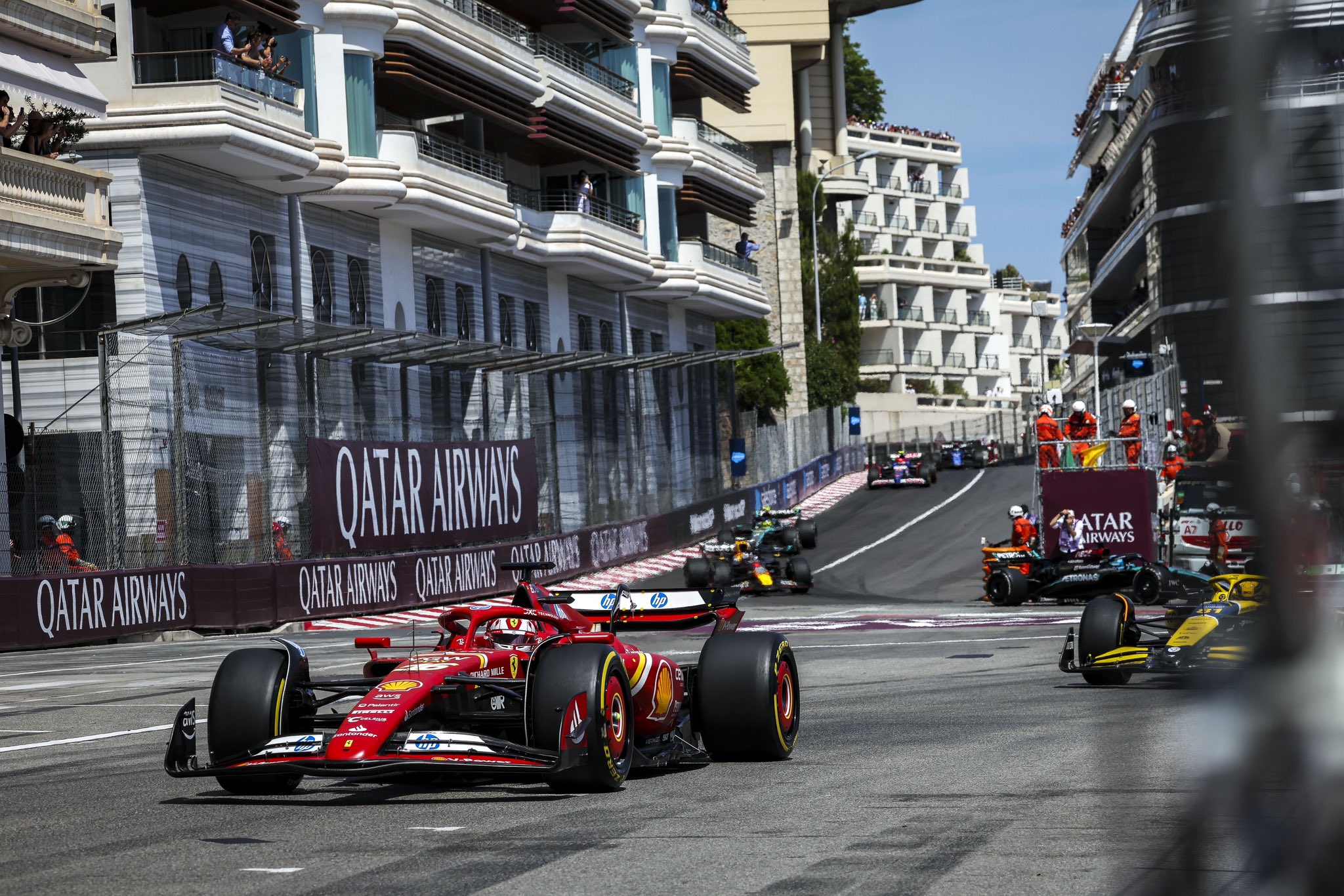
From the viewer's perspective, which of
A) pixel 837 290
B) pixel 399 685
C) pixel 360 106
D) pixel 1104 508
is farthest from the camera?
pixel 837 290

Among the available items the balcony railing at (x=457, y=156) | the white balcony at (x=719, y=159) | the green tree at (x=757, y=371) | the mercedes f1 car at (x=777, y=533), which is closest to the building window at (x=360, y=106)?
the balcony railing at (x=457, y=156)

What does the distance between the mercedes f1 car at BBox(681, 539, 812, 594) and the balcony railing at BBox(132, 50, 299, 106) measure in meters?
11.2

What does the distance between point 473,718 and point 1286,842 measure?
7.02 meters

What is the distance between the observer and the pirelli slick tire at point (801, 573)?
110 feet

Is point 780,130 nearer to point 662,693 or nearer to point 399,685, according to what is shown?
point 662,693

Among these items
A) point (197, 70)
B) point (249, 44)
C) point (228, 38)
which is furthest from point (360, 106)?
point (197, 70)

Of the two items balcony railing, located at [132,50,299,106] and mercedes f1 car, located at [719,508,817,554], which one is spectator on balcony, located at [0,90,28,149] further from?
mercedes f1 car, located at [719,508,817,554]

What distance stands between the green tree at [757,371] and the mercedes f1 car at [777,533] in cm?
3034

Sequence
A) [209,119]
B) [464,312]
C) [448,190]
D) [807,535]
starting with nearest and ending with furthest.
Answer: [209,119] → [448,190] → [807,535] → [464,312]

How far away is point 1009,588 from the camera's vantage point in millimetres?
28094

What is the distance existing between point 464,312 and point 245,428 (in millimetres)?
14218

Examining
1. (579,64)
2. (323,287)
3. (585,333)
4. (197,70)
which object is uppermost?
(579,64)

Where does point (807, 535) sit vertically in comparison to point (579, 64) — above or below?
below

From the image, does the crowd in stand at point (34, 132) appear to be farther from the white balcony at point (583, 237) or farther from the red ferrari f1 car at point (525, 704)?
the white balcony at point (583, 237)
